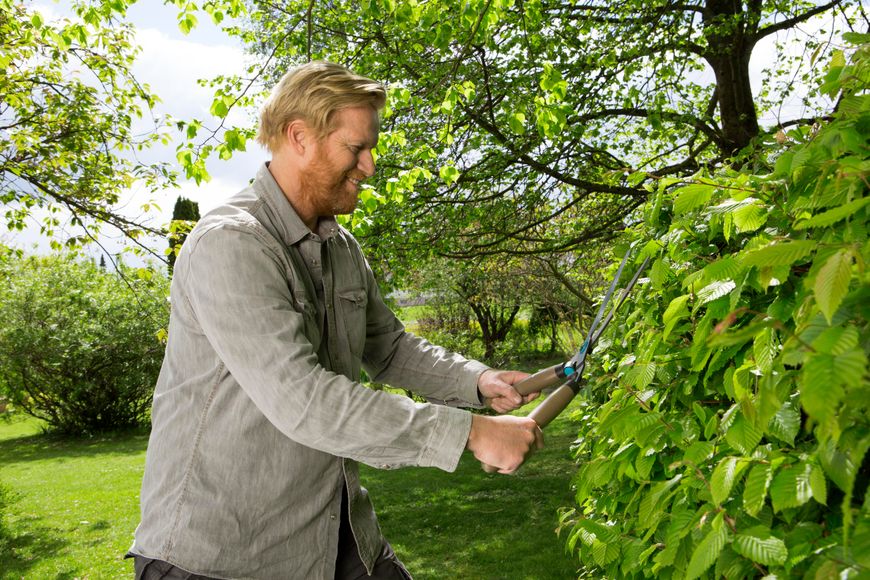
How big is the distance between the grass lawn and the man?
220 inches

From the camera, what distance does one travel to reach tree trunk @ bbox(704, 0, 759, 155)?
9.52m

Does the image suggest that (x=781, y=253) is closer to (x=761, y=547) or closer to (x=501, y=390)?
(x=761, y=547)

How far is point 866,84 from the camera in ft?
5.51

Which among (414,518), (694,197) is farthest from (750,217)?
(414,518)

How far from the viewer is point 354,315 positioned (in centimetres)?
294

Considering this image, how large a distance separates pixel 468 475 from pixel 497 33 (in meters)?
7.20

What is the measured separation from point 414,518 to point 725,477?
30.4 feet

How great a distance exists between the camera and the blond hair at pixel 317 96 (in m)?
2.57

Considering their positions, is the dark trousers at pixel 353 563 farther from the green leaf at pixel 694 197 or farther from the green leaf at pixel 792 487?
the green leaf at pixel 792 487

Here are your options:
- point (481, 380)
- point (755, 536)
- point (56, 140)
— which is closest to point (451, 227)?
point (56, 140)

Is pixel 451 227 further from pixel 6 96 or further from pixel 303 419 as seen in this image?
pixel 303 419

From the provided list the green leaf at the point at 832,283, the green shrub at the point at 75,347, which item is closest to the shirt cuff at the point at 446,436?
the green leaf at the point at 832,283

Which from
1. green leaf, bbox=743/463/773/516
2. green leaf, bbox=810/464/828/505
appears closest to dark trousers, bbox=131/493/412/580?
green leaf, bbox=743/463/773/516

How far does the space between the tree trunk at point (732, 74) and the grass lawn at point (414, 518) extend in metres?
5.38
